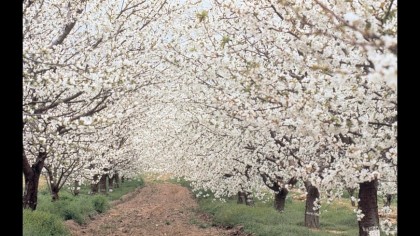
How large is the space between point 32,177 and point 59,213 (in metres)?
6.43

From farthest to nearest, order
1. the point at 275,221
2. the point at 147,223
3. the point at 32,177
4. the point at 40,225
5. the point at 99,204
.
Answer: the point at 99,204
the point at 147,223
the point at 275,221
the point at 32,177
the point at 40,225

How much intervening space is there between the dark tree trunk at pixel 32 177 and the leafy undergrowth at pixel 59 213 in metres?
0.43

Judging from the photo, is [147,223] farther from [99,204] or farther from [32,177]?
[32,177]

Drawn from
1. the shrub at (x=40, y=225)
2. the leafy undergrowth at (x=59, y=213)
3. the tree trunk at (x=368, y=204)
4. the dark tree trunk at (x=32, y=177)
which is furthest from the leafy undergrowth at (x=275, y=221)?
the dark tree trunk at (x=32, y=177)

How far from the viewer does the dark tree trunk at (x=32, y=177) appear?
1368 centimetres

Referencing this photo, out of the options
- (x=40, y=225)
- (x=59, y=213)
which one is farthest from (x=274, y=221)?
(x=40, y=225)

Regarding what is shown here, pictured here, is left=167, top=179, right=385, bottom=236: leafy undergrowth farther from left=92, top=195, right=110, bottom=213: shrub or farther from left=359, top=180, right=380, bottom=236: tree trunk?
left=92, top=195, right=110, bottom=213: shrub

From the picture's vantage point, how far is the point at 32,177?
1401 cm

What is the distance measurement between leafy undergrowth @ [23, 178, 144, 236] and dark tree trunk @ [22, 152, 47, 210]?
1.41ft

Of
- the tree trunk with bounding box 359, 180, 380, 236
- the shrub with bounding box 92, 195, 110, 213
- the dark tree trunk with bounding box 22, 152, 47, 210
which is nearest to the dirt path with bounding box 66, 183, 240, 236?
the shrub with bounding box 92, 195, 110, 213

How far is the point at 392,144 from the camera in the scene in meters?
6.84
